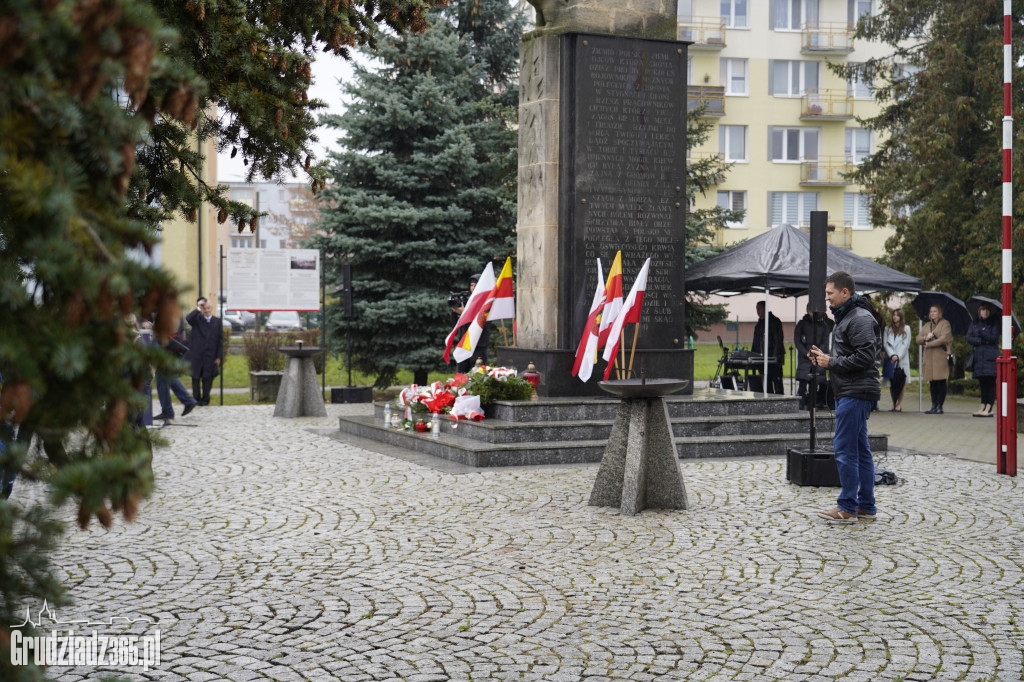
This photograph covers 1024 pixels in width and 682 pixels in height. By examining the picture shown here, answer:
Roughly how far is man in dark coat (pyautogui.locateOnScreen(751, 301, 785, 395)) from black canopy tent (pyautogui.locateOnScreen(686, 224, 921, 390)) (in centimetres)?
90

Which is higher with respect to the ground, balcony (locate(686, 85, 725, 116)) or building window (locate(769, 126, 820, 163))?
balcony (locate(686, 85, 725, 116))

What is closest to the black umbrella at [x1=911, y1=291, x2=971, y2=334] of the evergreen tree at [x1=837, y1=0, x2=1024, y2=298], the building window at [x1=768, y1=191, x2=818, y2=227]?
the evergreen tree at [x1=837, y1=0, x2=1024, y2=298]

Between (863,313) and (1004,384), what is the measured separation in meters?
3.57

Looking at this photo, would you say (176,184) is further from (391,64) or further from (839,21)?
(839,21)

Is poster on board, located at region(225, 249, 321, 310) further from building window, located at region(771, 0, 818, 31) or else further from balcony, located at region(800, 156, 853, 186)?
building window, located at region(771, 0, 818, 31)

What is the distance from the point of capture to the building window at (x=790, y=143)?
44.5 meters

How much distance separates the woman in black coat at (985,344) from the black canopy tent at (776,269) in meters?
1.14

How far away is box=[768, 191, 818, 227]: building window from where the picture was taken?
44594mm

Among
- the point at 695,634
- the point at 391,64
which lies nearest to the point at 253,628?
the point at 695,634

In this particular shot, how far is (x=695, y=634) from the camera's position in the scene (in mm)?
5211

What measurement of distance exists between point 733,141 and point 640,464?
124ft

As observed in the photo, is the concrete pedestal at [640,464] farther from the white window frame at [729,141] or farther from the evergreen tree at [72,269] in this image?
the white window frame at [729,141]

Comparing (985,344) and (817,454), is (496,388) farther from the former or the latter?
(985,344)

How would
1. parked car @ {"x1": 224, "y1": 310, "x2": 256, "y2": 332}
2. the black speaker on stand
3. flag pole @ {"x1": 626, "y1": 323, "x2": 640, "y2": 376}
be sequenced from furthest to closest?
parked car @ {"x1": 224, "y1": 310, "x2": 256, "y2": 332} < flag pole @ {"x1": 626, "y1": 323, "x2": 640, "y2": 376} < the black speaker on stand
